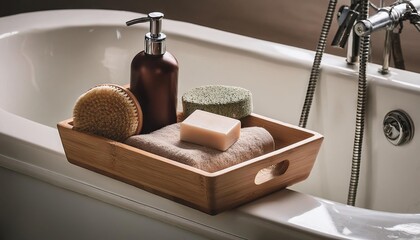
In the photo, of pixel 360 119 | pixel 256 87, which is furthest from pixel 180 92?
pixel 360 119

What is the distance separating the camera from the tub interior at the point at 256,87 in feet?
5.87

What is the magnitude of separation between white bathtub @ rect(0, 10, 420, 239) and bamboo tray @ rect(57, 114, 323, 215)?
0.03m

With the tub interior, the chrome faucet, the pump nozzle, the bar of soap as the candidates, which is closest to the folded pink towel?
the bar of soap

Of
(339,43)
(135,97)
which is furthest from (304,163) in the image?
(339,43)

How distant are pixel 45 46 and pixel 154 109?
78cm

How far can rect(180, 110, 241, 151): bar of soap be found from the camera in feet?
4.30

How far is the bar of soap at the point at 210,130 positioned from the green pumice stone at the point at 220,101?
10 centimetres

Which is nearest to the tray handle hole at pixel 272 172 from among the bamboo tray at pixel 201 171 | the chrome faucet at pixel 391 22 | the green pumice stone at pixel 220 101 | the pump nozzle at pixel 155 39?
the bamboo tray at pixel 201 171

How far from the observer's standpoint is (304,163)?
139 cm

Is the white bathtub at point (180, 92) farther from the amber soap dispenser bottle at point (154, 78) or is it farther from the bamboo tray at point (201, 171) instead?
the amber soap dispenser bottle at point (154, 78)

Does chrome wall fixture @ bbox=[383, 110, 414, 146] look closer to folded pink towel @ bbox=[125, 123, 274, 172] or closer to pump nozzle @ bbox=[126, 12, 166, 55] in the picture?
folded pink towel @ bbox=[125, 123, 274, 172]

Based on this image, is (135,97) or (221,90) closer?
(135,97)

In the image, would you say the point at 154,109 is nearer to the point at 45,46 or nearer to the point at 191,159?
the point at 191,159

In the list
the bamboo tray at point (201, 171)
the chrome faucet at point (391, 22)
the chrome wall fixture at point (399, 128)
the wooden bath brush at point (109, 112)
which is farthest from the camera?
the chrome wall fixture at point (399, 128)
